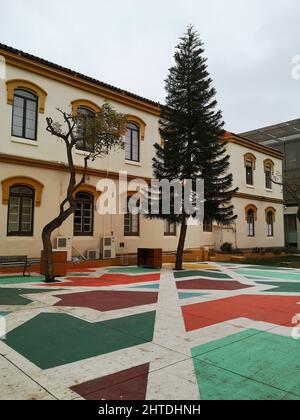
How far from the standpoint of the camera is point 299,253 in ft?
88.0

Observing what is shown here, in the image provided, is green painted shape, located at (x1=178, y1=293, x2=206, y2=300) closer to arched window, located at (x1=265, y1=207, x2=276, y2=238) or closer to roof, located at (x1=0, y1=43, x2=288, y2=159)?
roof, located at (x1=0, y1=43, x2=288, y2=159)

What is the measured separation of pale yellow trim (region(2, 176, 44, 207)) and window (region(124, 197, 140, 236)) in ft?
15.6

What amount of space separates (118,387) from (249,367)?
1.63 meters

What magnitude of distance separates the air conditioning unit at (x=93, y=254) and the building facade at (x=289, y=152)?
2267 cm

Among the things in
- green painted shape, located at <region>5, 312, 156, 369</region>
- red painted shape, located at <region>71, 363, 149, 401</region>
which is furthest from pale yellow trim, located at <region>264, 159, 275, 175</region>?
red painted shape, located at <region>71, 363, 149, 401</region>

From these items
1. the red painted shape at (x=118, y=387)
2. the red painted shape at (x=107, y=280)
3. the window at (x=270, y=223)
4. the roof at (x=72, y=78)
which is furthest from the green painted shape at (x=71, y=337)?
the window at (x=270, y=223)

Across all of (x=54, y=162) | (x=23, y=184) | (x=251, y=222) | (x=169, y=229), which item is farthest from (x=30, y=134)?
(x=251, y=222)

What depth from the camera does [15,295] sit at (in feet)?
27.6

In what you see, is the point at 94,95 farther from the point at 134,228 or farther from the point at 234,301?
the point at 234,301

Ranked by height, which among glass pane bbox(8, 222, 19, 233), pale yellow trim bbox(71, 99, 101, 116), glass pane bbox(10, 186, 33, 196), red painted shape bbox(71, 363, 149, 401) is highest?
pale yellow trim bbox(71, 99, 101, 116)

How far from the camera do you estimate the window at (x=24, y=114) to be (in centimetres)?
1371

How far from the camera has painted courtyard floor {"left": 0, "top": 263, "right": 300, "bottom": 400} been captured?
3.62 meters
